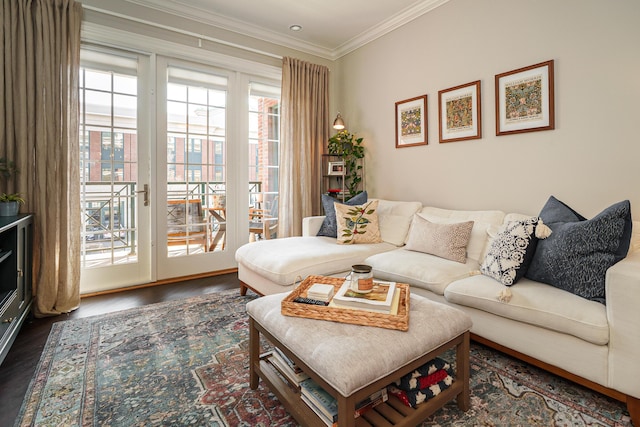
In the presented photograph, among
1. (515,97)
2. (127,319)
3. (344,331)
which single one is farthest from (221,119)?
(344,331)

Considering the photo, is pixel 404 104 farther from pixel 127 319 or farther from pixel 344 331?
pixel 127 319

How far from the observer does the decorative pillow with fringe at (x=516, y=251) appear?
1.89m

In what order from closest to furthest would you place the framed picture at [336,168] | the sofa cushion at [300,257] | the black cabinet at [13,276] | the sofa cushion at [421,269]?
the black cabinet at [13,276], the sofa cushion at [421,269], the sofa cushion at [300,257], the framed picture at [336,168]

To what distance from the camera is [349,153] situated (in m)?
4.11

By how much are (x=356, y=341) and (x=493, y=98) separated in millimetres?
2533

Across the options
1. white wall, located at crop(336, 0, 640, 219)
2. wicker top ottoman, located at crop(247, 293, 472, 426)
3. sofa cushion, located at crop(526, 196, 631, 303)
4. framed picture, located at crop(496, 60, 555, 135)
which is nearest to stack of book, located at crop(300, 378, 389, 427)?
wicker top ottoman, located at crop(247, 293, 472, 426)

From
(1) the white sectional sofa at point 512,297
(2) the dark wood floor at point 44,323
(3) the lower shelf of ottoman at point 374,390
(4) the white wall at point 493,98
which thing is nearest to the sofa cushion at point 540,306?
(1) the white sectional sofa at point 512,297

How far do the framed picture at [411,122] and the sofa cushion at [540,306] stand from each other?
6.01ft

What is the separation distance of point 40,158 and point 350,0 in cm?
303

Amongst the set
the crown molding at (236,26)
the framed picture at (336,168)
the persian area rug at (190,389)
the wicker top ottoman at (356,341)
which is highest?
the crown molding at (236,26)

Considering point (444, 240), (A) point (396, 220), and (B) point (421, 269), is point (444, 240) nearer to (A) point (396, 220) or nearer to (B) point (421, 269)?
(B) point (421, 269)

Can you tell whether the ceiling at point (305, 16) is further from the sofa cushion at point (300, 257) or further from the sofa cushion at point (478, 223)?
the sofa cushion at point (300, 257)

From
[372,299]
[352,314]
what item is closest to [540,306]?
[372,299]

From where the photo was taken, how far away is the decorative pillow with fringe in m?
1.89
